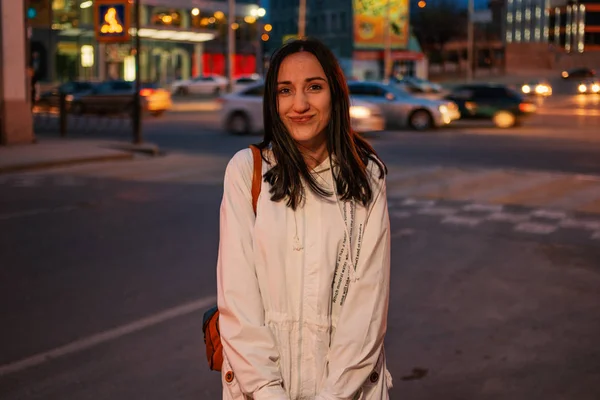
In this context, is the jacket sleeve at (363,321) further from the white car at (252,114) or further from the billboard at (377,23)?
the billboard at (377,23)

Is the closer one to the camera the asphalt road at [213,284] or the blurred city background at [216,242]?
the asphalt road at [213,284]

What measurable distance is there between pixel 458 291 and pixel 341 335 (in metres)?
5.34

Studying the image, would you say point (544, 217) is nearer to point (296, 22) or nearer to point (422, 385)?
point (422, 385)

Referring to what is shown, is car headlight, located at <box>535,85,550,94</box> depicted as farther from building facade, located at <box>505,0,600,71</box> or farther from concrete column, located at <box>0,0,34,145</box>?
building facade, located at <box>505,0,600,71</box>

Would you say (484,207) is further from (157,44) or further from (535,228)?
(157,44)

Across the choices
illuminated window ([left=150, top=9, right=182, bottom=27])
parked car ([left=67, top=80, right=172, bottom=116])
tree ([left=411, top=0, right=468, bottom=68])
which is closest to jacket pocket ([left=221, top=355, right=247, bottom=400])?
parked car ([left=67, top=80, right=172, bottom=116])

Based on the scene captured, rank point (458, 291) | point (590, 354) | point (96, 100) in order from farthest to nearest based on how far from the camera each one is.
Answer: point (96, 100), point (458, 291), point (590, 354)

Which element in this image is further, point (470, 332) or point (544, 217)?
point (544, 217)

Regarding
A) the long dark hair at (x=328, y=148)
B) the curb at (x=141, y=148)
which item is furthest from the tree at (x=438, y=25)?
the long dark hair at (x=328, y=148)

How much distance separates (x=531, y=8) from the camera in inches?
6240

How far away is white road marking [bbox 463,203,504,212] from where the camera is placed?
40.1 feet

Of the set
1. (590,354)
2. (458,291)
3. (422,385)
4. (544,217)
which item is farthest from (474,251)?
(422,385)

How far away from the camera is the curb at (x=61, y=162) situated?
55.4 ft

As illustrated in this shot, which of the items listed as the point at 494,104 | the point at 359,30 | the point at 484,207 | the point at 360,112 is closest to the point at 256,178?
the point at 484,207
